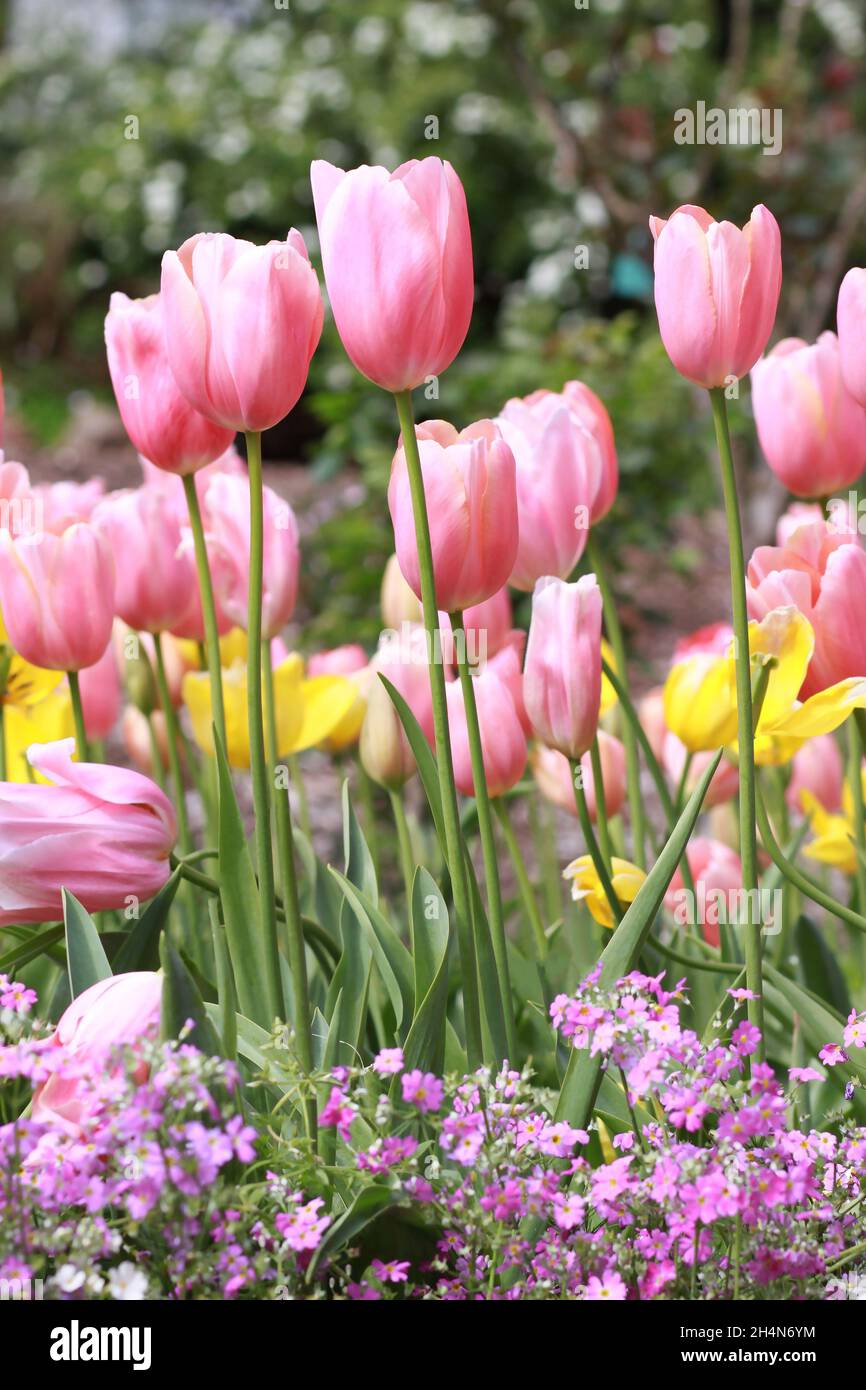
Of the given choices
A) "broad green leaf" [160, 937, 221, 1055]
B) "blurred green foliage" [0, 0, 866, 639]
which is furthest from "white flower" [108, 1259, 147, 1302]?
"blurred green foliage" [0, 0, 866, 639]

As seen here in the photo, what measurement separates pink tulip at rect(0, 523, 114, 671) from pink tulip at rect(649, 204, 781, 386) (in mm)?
444


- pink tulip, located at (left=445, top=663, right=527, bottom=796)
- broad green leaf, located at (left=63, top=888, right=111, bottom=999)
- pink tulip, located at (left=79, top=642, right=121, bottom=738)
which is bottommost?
broad green leaf, located at (left=63, top=888, right=111, bottom=999)

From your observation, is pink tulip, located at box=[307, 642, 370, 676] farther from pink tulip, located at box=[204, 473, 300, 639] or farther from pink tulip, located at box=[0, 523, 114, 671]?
pink tulip, located at box=[0, 523, 114, 671]

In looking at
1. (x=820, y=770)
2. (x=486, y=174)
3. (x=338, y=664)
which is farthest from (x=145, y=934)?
(x=486, y=174)

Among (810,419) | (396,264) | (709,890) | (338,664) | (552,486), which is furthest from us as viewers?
(338,664)

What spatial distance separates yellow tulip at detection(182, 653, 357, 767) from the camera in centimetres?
135

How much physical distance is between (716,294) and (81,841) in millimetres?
527

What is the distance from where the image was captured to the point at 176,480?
4.43ft

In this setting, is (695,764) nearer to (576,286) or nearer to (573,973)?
(573,973)

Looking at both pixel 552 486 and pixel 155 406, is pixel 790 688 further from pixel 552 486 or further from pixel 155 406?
pixel 155 406

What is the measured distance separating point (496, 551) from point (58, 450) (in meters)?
6.65

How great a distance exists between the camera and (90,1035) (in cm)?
81
